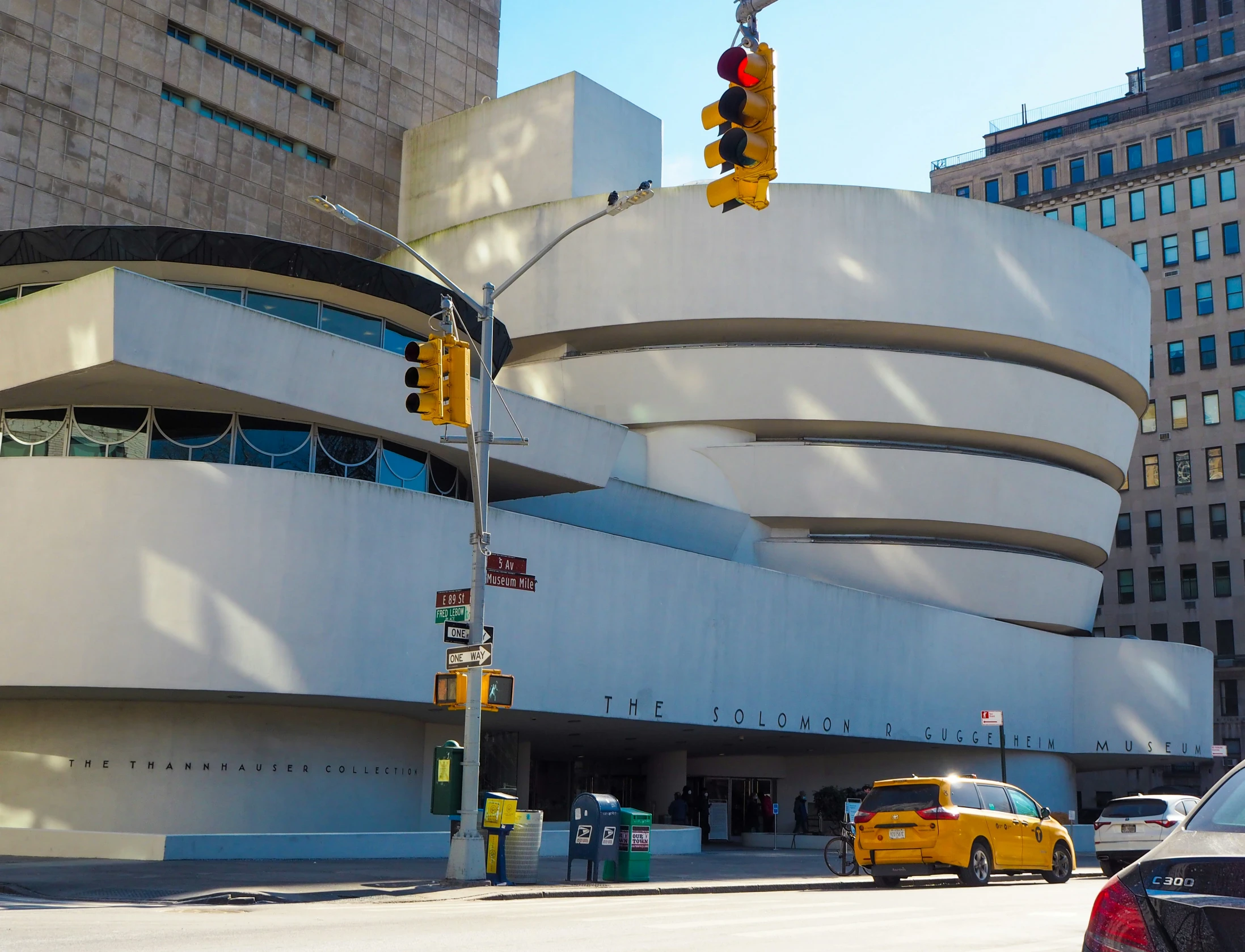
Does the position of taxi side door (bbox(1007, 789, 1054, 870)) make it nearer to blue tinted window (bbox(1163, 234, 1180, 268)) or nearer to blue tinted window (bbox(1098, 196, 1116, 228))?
blue tinted window (bbox(1163, 234, 1180, 268))

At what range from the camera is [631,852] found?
69.3ft

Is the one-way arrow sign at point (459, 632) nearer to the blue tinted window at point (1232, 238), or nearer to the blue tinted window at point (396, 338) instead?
the blue tinted window at point (396, 338)

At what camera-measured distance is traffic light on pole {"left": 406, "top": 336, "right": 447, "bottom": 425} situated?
16.5 meters

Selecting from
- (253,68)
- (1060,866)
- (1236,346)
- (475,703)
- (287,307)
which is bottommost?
(1060,866)

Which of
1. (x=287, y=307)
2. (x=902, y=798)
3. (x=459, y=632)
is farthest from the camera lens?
(x=287, y=307)

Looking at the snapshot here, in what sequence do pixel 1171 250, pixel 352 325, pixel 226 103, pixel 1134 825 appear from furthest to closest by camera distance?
1. pixel 1171 250
2. pixel 226 103
3. pixel 352 325
4. pixel 1134 825

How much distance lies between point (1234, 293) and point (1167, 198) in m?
7.64

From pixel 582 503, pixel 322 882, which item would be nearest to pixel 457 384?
pixel 322 882

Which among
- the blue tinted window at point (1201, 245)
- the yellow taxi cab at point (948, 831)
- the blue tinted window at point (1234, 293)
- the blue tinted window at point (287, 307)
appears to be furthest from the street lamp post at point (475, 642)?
the blue tinted window at point (1201, 245)

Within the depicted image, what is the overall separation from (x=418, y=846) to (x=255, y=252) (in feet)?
43.3

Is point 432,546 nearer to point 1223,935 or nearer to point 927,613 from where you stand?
point 927,613

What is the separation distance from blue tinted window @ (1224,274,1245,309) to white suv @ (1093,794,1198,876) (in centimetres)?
6159

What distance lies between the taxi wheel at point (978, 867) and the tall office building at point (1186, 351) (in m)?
58.5

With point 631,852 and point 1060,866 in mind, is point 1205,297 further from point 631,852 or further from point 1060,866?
point 631,852
